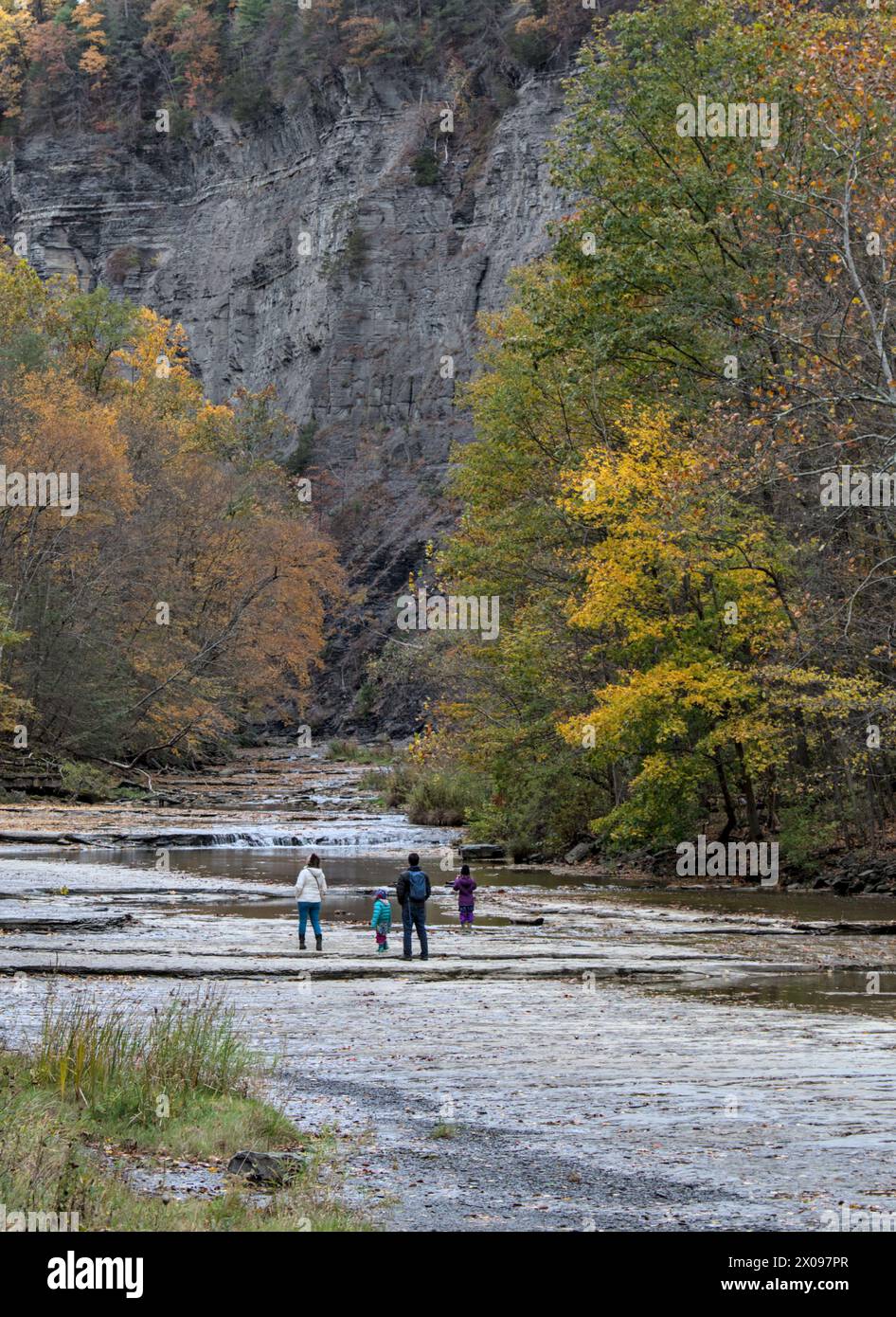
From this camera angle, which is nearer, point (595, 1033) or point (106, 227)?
point (595, 1033)

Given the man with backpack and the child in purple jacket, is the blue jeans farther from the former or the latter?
the child in purple jacket

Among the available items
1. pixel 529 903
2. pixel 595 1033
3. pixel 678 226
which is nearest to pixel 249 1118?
pixel 595 1033

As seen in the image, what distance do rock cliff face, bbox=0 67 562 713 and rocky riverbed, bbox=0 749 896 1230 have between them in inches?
2235

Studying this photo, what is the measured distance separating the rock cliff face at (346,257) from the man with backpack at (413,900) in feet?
202

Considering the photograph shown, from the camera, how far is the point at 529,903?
84.1 ft

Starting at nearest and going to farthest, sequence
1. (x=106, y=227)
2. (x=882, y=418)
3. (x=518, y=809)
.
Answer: (x=882, y=418) < (x=518, y=809) < (x=106, y=227)

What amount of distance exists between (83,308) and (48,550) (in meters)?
21.7

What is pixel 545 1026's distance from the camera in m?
13.5

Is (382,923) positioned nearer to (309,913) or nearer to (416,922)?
(416,922)

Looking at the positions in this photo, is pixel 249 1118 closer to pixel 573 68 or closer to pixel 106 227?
pixel 573 68

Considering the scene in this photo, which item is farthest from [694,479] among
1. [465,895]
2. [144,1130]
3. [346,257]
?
[346,257]

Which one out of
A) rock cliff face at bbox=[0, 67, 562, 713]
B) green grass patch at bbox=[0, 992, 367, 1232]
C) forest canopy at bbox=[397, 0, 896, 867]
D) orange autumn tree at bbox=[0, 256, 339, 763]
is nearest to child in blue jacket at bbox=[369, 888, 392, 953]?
green grass patch at bbox=[0, 992, 367, 1232]

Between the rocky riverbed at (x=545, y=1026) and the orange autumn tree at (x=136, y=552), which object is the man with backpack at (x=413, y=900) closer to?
the rocky riverbed at (x=545, y=1026)

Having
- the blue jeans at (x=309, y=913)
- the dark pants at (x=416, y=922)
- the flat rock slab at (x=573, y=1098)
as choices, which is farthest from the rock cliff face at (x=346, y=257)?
the flat rock slab at (x=573, y=1098)
